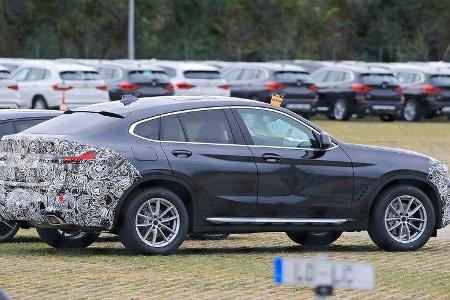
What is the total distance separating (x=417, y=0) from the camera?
75.9 m

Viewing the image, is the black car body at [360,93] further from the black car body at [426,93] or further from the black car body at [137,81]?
the black car body at [137,81]

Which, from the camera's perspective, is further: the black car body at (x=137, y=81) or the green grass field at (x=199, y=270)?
the black car body at (x=137, y=81)

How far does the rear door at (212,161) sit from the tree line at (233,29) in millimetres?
49764

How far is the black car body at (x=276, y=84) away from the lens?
44562mm

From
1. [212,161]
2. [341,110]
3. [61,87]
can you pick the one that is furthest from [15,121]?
[341,110]

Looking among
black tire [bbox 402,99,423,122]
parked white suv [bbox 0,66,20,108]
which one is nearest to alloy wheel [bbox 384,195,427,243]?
parked white suv [bbox 0,66,20,108]

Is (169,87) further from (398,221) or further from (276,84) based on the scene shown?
(398,221)

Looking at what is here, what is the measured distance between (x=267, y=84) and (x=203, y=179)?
32.0 meters

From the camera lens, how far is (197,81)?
146 ft

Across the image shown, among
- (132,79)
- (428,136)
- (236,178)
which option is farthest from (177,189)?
(132,79)

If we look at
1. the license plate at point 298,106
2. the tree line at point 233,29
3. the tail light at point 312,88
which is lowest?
the license plate at point 298,106

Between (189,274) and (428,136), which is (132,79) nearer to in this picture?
(428,136)

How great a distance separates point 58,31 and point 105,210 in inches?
2169

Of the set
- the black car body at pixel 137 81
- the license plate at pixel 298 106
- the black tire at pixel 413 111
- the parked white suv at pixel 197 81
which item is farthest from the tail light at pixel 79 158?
the black tire at pixel 413 111
